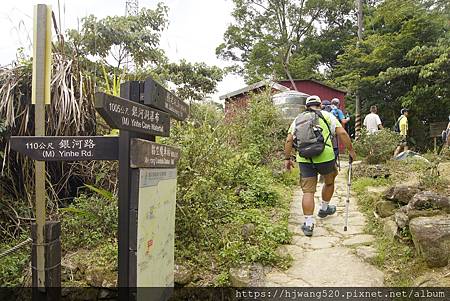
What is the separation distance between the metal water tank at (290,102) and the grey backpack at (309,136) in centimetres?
632

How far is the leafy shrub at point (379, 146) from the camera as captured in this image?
866 cm

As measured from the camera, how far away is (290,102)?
38.5ft

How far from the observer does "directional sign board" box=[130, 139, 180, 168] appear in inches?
89.0

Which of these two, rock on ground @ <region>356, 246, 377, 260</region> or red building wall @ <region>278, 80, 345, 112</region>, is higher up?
red building wall @ <region>278, 80, 345, 112</region>

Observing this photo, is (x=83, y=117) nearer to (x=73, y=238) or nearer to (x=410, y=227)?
(x=73, y=238)

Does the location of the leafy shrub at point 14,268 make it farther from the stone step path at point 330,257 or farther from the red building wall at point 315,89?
the red building wall at point 315,89

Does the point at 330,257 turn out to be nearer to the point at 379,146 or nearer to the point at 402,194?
the point at 402,194

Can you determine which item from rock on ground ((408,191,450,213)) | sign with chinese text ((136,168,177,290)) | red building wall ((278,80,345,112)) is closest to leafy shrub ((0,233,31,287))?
sign with chinese text ((136,168,177,290))

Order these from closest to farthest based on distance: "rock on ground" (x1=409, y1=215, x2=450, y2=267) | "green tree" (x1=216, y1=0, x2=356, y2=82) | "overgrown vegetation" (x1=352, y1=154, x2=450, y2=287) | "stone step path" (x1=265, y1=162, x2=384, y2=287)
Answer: "rock on ground" (x1=409, y1=215, x2=450, y2=267) < "overgrown vegetation" (x1=352, y1=154, x2=450, y2=287) < "stone step path" (x1=265, y1=162, x2=384, y2=287) < "green tree" (x1=216, y1=0, x2=356, y2=82)

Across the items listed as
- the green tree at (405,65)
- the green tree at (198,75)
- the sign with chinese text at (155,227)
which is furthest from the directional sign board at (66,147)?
the green tree at (405,65)

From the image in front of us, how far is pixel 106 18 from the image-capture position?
33.9ft

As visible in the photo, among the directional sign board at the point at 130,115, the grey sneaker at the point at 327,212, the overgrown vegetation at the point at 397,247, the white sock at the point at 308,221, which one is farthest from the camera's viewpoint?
the grey sneaker at the point at 327,212

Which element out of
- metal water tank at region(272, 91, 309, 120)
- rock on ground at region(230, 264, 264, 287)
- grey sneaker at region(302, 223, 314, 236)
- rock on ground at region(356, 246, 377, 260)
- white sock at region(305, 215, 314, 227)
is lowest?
rock on ground at region(230, 264, 264, 287)

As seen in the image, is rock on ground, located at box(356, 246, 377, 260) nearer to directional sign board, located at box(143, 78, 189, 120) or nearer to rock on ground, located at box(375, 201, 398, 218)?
rock on ground, located at box(375, 201, 398, 218)
